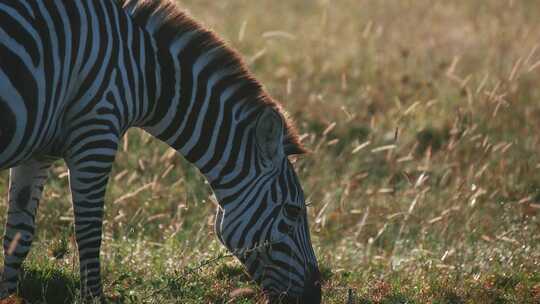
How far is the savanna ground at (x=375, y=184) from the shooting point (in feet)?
22.5

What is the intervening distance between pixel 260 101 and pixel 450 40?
934 cm

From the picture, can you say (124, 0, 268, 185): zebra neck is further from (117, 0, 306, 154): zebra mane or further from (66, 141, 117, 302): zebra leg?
(66, 141, 117, 302): zebra leg

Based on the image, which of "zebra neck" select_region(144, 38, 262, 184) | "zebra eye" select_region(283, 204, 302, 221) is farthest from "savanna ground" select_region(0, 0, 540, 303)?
"zebra neck" select_region(144, 38, 262, 184)

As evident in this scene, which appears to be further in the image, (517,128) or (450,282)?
(517,128)

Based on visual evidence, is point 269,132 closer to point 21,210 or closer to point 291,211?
point 291,211

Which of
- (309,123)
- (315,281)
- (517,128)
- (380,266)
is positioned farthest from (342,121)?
(315,281)

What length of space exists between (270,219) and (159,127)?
Answer: 1011 mm

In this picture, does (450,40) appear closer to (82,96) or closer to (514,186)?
(514,186)

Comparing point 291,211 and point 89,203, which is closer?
point 89,203

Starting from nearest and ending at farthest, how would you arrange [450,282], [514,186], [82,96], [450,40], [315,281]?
[82,96], [315,281], [450,282], [514,186], [450,40]

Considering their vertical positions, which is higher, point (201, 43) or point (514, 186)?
point (201, 43)

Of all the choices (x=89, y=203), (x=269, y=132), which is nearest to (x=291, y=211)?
(x=269, y=132)

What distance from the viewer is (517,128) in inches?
453

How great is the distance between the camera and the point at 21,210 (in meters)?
6.48
